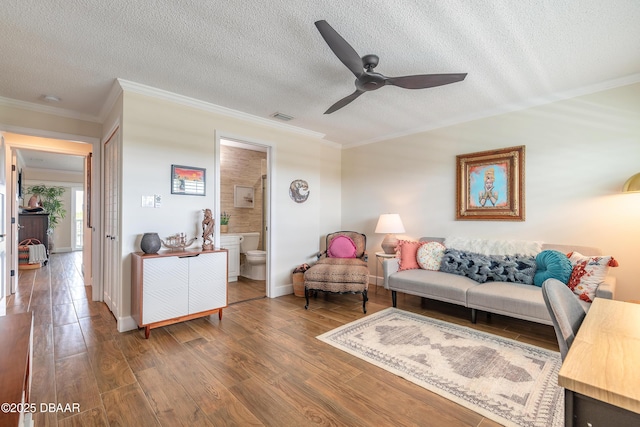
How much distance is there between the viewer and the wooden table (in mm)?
655

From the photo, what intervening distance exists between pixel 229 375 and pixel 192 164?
2.24 metres

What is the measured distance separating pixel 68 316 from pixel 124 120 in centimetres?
233

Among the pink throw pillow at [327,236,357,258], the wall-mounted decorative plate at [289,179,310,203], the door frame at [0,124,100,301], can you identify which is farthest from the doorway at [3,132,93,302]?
the pink throw pillow at [327,236,357,258]

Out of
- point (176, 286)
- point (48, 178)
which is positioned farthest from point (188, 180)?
point (48, 178)

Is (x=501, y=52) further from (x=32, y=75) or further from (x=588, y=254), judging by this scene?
(x=32, y=75)

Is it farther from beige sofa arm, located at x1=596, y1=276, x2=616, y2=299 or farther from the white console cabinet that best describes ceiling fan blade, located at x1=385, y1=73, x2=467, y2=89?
the white console cabinet

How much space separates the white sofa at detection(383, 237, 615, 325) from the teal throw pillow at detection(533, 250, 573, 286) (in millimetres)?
134

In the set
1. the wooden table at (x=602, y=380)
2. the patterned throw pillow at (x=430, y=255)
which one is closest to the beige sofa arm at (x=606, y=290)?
the patterned throw pillow at (x=430, y=255)

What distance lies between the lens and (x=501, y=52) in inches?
90.8

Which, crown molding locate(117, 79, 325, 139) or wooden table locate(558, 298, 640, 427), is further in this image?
crown molding locate(117, 79, 325, 139)

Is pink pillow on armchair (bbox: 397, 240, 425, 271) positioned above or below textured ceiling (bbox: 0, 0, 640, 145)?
below

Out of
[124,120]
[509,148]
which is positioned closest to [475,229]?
[509,148]

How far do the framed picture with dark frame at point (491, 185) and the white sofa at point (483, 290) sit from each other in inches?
23.0

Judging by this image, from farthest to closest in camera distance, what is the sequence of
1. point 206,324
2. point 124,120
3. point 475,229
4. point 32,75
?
point 475,229 < point 206,324 < point 124,120 < point 32,75
